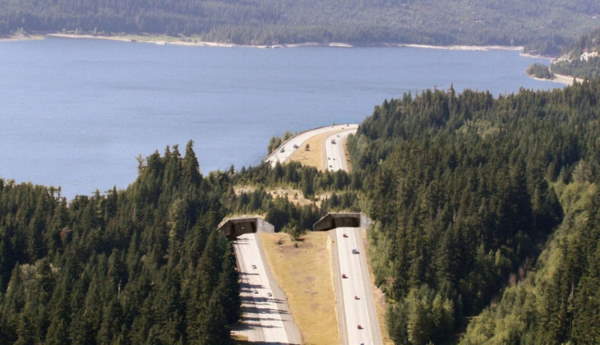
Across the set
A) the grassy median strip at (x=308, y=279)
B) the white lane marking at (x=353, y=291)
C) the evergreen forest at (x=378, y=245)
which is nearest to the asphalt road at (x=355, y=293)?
the white lane marking at (x=353, y=291)

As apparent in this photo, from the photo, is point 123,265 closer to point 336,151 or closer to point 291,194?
point 291,194

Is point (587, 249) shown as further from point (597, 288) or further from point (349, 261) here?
point (349, 261)

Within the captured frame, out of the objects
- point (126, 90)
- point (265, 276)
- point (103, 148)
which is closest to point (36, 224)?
point (265, 276)

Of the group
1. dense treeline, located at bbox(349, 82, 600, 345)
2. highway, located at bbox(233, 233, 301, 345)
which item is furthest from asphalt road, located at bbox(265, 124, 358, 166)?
highway, located at bbox(233, 233, 301, 345)

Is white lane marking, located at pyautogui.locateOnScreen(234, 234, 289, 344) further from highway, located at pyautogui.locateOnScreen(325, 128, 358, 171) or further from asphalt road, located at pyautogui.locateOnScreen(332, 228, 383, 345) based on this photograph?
highway, located at pyautogui.locateOnScreen(325, 128, 358, 171)

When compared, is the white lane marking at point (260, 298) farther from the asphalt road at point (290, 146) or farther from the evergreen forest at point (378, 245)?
the asphalt road at point (290, 146)
